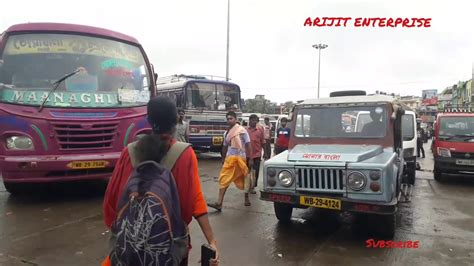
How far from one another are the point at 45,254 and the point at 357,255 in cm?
341

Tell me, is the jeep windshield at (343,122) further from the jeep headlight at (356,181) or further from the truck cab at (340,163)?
the jeep headlight at (356,181)

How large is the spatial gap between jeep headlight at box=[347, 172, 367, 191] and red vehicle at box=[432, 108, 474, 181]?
229 inches

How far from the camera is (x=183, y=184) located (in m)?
1.99

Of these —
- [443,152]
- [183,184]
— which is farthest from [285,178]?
[443,152]

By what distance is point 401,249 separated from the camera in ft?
14.4

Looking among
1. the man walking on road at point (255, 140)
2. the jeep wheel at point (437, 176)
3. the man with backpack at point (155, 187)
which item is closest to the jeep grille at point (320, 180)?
the man walking on road at point (255, 140)

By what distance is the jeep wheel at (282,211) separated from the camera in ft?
17.3

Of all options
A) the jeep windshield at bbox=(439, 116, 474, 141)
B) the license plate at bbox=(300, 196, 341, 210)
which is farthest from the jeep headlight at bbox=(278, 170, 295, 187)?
the jeep windshield at bbox=(439, 116, 474, 141)

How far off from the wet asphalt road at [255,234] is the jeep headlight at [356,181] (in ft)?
2.38

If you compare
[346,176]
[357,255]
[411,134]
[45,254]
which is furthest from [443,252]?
[411,134]

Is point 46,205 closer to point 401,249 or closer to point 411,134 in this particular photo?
point 401,249

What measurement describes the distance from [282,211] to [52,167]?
3.38m

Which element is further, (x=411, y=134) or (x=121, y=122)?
(x=411, y=134)

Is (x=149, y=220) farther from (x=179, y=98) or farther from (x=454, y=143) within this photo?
(x=179, y=98)
